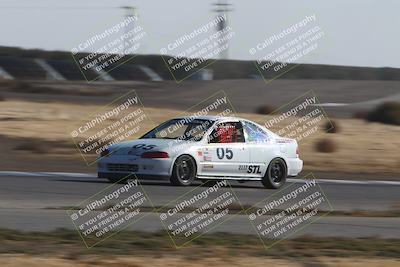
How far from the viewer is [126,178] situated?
56.5 ft

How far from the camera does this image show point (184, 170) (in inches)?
681

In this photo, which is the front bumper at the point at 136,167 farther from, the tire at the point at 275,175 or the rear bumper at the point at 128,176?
the tire at the point at 275,175

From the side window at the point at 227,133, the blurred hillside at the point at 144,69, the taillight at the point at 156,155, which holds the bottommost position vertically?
the side window at the point at 227,133

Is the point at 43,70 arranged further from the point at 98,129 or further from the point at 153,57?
the point at 98,129

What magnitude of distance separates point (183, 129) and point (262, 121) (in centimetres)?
1923

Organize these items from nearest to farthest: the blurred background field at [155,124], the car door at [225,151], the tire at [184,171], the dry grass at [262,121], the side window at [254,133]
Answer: the tire at [184,171] < the car door at [225,151] < the side window at [254,133] < the blurred background field at [155,124] < the dry grass at [262,121]

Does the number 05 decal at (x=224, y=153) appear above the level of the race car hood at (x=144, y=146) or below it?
below

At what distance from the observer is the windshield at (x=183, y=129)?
17.7 meters

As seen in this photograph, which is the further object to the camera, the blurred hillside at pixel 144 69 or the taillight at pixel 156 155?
the blurred hillside at pixel 144 69

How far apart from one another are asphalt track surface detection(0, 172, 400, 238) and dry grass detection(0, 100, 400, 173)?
4.67 meters

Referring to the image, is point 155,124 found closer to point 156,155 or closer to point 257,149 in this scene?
point 257,149

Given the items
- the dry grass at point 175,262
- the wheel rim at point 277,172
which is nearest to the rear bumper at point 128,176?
the wheel rim at point 277,172

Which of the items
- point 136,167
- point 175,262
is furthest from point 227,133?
point 175,262

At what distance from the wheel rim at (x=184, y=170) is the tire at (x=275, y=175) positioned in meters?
1.82
